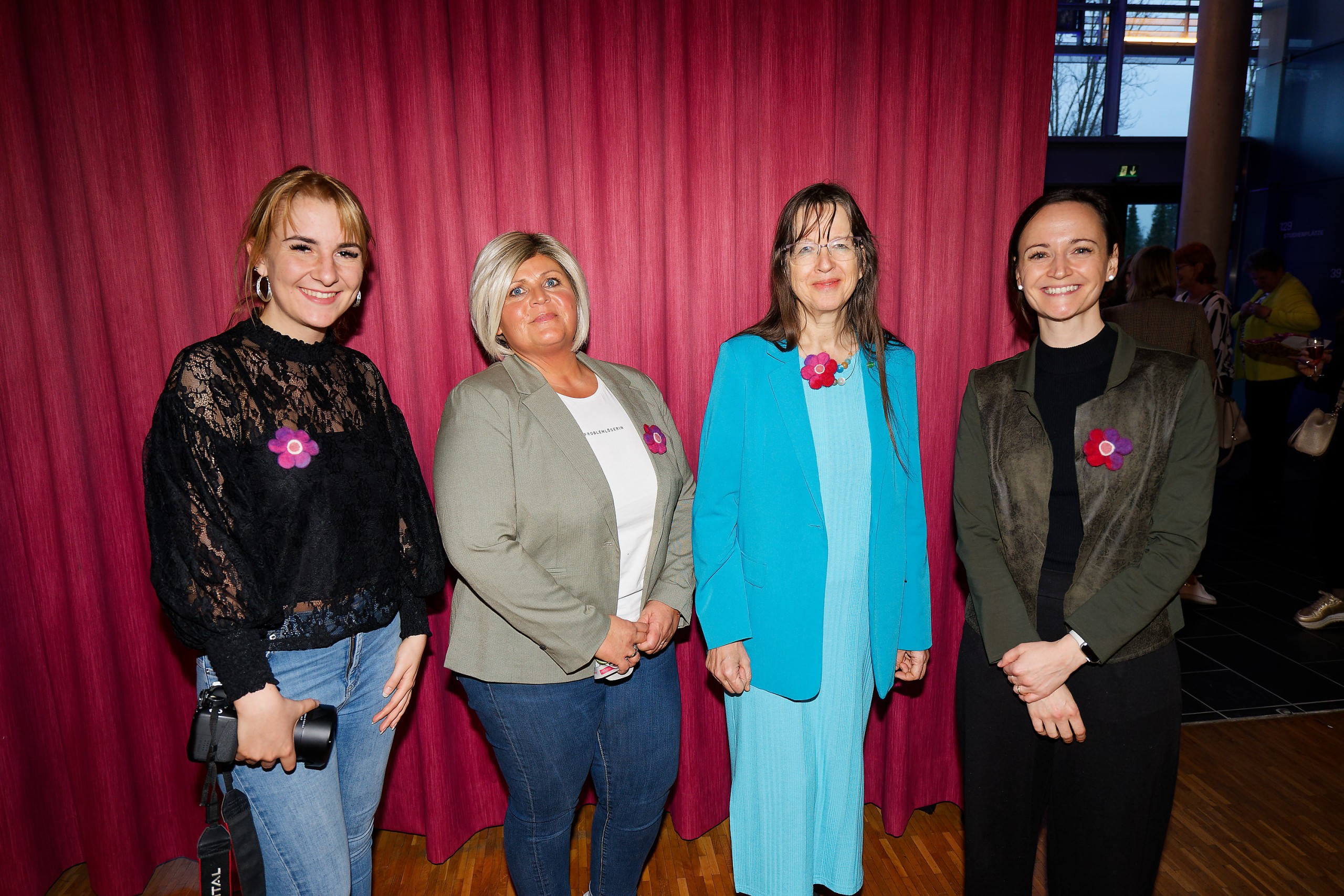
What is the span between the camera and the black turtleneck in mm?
1567

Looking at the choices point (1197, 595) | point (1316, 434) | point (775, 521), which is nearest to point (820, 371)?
point (775, 521)

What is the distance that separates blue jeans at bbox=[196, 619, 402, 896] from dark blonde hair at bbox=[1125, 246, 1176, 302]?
12.3 feet

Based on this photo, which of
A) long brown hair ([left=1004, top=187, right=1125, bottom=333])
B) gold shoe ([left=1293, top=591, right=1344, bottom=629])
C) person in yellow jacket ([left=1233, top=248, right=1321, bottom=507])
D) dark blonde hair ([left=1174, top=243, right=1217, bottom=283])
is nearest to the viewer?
long brown hair ([left=1004, top=187, right=1125, bottom=333])

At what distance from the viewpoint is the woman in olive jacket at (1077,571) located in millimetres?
1516

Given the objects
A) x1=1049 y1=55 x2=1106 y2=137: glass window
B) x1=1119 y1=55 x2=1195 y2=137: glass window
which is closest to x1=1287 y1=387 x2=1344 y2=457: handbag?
x1=1049 y1=55 x2=1106 y2=137: glass window

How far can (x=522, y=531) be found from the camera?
1625 mm

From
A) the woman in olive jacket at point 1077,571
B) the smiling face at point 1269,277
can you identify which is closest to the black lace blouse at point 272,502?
the woman in olive jacket at point 1077,571

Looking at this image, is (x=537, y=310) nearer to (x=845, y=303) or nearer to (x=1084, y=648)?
(x=845, y=303)

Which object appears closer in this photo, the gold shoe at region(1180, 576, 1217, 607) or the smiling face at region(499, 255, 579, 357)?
the smiling face at region(499, 255, 579, 357)

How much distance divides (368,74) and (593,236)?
2.53 feet

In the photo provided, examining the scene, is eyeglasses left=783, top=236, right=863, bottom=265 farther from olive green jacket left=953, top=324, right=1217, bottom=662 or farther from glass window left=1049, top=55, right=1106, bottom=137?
glass window left=1049, top=55, right=1106, bottom=137

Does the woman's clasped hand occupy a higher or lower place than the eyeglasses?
lower

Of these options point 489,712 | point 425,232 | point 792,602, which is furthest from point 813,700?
point 425,232

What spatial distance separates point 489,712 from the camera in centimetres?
168
